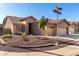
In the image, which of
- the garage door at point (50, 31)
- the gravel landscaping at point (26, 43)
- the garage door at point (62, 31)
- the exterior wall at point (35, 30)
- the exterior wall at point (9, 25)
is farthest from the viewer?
the garage door at point (62, 31)

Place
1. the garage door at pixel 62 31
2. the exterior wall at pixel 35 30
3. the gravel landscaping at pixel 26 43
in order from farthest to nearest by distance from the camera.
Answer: the garage door at pixel 62 31 < the exterior wall at pixel 35 30 < the gravel landscaping at pixel 26 43

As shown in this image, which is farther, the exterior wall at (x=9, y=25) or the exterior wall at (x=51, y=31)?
the exterior wall at (x=51, y=31)

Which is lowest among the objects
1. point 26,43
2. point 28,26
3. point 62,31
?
point 26,43

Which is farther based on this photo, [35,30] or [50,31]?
[50,31]

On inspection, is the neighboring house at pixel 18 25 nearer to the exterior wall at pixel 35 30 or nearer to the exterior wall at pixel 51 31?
the exterior wall at pixel 35 30

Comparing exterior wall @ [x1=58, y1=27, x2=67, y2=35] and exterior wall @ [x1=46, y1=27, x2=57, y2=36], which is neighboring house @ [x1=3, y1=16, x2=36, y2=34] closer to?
exterior wall @ [x1=46, y1=27, x2=57, y2=36]

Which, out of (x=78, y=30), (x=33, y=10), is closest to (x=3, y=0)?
(x=33, y=10)

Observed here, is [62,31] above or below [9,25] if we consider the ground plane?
below

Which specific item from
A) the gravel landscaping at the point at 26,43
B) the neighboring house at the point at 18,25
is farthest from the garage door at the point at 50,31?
the neighboring house at the point at 18,25

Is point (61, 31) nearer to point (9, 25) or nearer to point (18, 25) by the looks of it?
point (18, 25)

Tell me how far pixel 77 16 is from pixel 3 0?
351cm

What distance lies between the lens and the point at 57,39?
32.9 feet

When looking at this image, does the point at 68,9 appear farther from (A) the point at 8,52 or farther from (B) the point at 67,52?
(A) the point at 8,52

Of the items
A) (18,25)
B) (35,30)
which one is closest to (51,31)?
(35,30)
